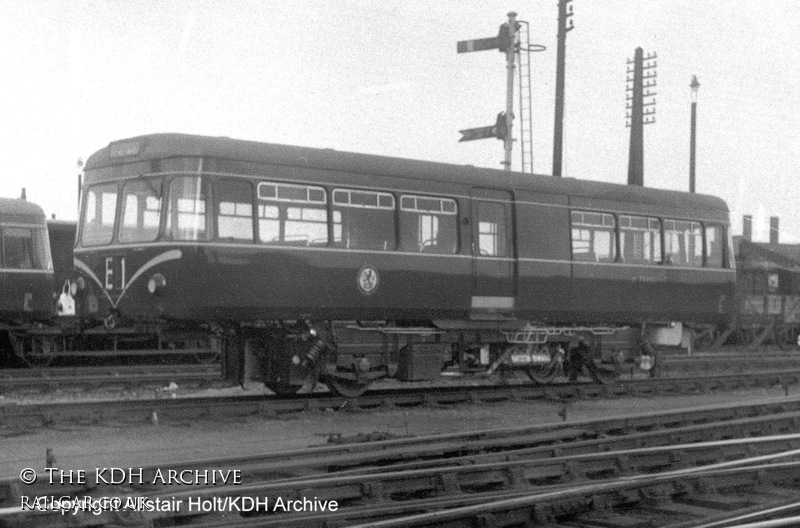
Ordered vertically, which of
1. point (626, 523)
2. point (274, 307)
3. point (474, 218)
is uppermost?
point (474, 218)

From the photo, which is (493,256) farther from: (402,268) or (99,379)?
(99,379)

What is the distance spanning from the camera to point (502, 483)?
9.14m

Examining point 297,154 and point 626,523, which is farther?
point 297,154

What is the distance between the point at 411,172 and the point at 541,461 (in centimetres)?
746

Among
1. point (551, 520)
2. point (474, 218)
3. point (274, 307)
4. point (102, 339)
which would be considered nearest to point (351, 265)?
point (274, 307)

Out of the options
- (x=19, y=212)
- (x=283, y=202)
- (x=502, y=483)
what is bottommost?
(x=502, y=483)

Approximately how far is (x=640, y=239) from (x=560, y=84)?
26.5ft

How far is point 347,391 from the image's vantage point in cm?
1605

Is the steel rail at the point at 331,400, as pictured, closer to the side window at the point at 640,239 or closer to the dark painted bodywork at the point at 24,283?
the side window at the point at 640,239

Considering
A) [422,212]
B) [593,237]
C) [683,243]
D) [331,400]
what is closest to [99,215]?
[331,400]

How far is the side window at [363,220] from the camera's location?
15.3 metres

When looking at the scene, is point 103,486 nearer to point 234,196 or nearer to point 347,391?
point 234,196

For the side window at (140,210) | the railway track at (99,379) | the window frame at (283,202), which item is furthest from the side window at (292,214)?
the railway track at (99,379)

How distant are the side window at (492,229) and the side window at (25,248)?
10.4 meters
